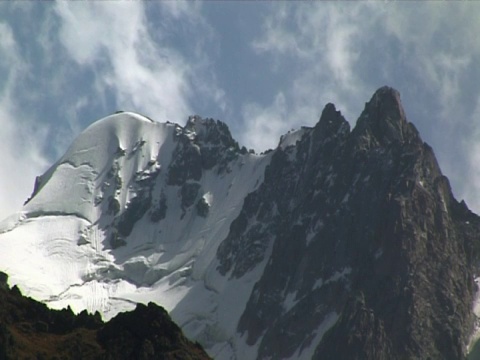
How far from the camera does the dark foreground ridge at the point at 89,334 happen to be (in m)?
143

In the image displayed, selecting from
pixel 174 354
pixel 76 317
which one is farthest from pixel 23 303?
pixel 174 354

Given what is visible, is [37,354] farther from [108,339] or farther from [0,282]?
[0,282]

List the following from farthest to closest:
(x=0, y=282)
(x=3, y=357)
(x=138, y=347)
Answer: (x=0, y=282)
(x=138, y=347)
(x=3, y=357)

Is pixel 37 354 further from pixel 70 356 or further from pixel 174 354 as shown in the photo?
pixel 174 354

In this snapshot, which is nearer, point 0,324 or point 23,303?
point 0,324

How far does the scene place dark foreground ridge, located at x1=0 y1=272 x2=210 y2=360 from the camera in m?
143

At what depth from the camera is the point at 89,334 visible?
14725cm

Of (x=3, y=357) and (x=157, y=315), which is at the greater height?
(x=157, y=315)

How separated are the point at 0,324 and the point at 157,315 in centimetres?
1553

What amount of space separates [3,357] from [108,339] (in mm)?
13362

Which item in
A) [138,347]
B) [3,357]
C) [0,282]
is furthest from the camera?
[0,282]

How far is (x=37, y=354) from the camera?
460 feet

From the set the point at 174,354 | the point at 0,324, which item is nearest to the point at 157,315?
the point at 174,354

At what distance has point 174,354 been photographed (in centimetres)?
14550
